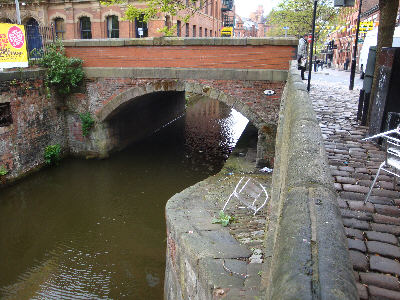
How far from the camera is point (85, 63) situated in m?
12.9

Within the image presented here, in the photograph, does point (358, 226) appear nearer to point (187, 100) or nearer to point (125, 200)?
point (125, 200)

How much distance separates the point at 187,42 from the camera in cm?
1172

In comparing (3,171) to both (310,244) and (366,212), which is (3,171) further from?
(310,244)

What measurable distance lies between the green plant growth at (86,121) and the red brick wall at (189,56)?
1.84 meters

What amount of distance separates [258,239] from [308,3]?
85.4 ft

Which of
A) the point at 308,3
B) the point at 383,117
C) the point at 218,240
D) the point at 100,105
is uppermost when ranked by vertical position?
the point at 308,3

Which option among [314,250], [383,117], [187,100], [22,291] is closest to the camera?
[314,250]

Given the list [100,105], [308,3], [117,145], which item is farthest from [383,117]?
[308,3]

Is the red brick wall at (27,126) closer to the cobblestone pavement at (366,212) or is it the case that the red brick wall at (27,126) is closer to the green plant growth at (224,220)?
the green plant growth at (224,220)

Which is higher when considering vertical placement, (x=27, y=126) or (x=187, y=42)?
(x=187, y=42)

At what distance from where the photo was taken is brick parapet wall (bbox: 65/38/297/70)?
11180 mm

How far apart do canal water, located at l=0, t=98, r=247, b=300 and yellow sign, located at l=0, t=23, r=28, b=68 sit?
12.2ft

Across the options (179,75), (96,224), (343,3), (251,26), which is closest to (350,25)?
(179,75)

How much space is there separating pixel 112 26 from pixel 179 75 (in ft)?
40.4
